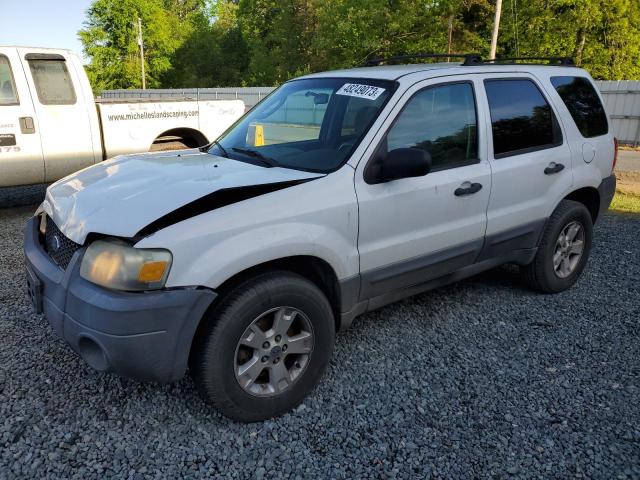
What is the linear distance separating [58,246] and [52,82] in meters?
4.72

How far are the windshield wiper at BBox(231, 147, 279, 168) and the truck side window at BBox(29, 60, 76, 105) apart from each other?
4.13 meters

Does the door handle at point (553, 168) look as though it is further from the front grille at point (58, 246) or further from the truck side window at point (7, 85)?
the truck side window at point (7, 85)

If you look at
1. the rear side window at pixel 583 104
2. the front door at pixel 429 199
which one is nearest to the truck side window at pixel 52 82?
the front door at pixel 429 199

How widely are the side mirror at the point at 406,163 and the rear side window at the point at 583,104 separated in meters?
1.98

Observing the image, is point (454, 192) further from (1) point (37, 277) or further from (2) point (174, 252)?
(1) point (37, 277)

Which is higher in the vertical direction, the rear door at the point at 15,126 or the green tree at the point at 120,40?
the green tree at the point at 120,40

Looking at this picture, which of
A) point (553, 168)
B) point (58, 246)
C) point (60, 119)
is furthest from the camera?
point (60, 119)

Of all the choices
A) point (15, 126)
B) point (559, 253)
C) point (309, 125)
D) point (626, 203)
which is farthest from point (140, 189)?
point (626, 203)

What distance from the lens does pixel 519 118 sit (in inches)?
150

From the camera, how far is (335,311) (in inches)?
A: 120

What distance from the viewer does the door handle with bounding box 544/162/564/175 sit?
3.96m

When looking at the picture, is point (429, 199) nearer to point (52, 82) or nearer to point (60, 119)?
point (60, 119)

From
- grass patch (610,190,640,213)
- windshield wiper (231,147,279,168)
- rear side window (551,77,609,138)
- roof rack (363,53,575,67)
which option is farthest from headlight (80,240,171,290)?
grass patch (610,190,640,213)

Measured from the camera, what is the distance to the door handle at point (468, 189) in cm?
337
